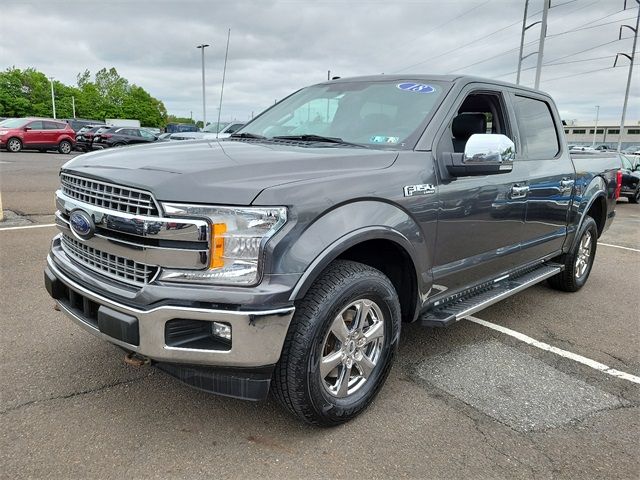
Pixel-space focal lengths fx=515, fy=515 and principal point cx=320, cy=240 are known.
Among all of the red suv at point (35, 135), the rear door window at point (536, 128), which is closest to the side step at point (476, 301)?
the rear door window at point (536, 128)

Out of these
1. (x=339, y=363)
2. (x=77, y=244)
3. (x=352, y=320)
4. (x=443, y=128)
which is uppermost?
(x=443, y=128)

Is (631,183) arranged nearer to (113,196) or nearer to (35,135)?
(113,196)

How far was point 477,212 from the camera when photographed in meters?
3.38

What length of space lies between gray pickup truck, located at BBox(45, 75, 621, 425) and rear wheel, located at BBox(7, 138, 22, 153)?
2396cm

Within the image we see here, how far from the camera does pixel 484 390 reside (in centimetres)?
317

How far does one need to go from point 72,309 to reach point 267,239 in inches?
48.5

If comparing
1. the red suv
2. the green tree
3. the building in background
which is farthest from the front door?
the building in background

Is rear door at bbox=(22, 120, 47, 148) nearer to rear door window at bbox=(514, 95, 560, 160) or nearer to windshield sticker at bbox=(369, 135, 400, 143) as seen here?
rear door window at bbox=(514, 95, 560, 160)

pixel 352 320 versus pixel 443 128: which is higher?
pixel 443 128

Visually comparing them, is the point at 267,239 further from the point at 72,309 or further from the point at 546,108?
the point at 546,108

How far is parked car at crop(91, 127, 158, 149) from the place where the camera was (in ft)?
81.3

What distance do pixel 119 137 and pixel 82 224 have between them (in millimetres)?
24744

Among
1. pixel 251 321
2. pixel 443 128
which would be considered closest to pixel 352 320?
pixel 251 321

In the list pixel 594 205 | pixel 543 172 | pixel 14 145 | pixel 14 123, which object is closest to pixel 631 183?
pixel 594 205
